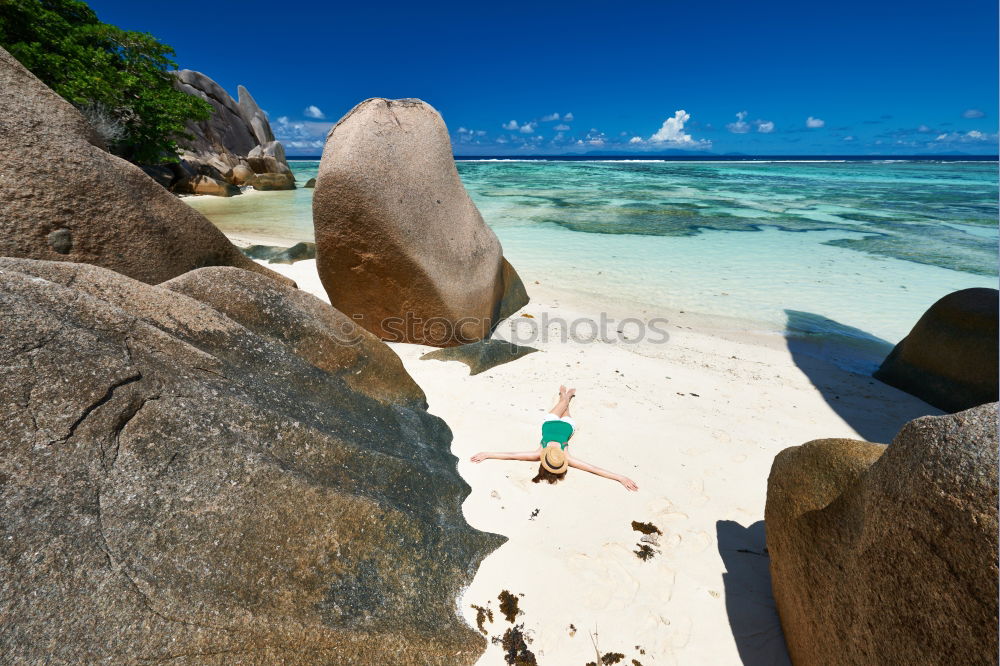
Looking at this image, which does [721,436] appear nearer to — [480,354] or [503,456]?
[503,456]

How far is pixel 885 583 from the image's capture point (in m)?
1.16

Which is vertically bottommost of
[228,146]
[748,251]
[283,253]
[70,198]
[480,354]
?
[480,354]

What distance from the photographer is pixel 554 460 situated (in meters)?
2.44

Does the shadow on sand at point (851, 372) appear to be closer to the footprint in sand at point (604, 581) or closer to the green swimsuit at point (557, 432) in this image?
the green swimsuit at point (557, 432)

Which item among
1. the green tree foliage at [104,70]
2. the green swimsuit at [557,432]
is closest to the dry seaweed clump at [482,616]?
the green swimsuit at [557,432]

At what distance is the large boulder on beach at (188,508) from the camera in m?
1.16

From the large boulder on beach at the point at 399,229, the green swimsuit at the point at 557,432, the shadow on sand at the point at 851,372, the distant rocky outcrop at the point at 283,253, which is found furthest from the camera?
the distant rocky outcrop at the point at 283,253

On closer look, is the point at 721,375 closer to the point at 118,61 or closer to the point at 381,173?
the point at 381,173

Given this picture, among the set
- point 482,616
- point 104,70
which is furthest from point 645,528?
point 104,70

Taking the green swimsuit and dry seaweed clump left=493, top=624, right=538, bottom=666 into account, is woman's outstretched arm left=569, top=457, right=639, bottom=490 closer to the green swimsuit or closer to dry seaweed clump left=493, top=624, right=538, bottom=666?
the green swimsuit

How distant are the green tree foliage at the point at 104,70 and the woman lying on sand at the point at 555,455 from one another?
14.6 meters

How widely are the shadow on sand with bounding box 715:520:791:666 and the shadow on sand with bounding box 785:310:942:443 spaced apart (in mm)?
1681

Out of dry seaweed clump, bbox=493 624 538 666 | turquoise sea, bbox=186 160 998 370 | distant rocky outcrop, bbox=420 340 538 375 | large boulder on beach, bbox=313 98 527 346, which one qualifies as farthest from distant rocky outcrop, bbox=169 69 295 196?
dry seaweed clump, bbox=493 624 538 666

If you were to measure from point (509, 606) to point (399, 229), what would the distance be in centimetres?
277
